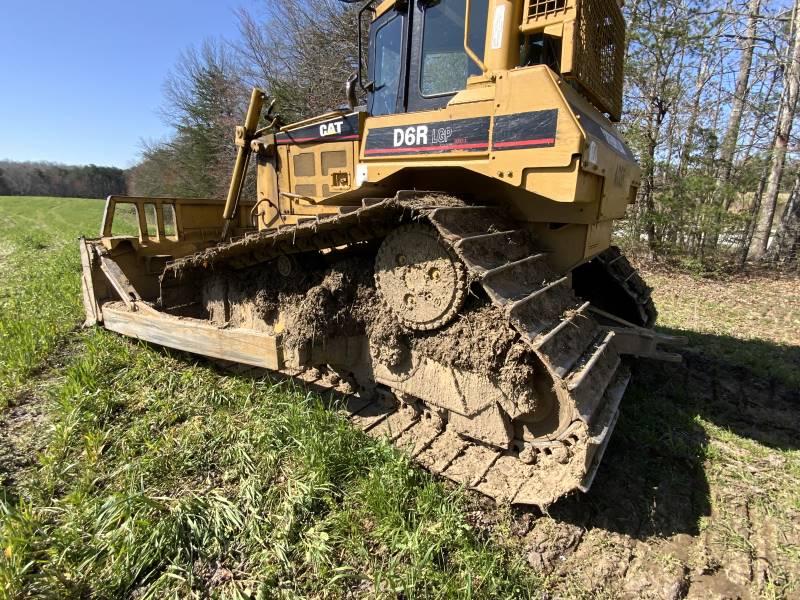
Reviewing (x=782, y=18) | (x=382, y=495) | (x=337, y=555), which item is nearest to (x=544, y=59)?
(x=382, y=495)

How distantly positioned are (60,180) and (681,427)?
77133 mm

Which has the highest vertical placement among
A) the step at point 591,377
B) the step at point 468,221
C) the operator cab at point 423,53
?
the operator cab at point 423,53

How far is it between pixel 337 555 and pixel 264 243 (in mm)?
2087

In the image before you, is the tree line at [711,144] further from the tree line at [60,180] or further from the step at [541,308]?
the tree line at [60,180]

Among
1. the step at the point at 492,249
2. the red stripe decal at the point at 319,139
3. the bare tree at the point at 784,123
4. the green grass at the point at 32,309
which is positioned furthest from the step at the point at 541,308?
the bare tree at the point at 784,123

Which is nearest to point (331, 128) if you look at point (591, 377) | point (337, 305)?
point (337, 305)

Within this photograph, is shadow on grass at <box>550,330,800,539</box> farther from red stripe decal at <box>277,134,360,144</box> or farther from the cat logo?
the cat logo

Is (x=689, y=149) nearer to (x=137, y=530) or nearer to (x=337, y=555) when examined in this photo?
(x=337, y=555)

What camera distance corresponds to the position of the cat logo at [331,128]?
12.4 feet

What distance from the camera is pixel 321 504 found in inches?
101

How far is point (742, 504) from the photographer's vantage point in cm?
273

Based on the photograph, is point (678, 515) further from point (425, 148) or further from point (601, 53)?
point (601, 53)

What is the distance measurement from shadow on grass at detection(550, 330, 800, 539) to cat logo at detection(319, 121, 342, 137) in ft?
10.6

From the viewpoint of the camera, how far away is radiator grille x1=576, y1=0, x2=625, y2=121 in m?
2.66
